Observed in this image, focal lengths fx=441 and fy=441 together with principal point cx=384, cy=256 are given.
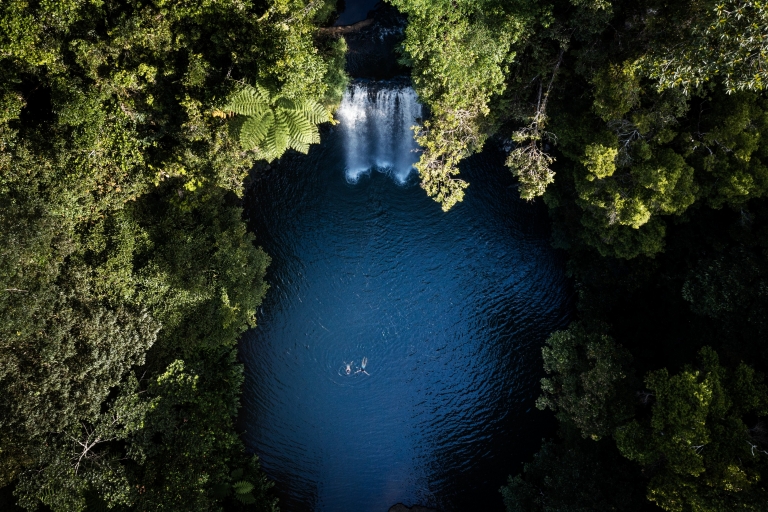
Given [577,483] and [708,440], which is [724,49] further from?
[577,483]

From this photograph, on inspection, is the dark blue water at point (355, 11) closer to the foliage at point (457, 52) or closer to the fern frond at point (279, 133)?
the foliage at point (457, 52)

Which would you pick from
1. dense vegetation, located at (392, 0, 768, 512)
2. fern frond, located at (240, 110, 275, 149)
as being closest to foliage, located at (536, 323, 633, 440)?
dense vegetation, located at (392, 0, 768, 512)

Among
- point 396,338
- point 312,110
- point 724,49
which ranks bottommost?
point 396,338

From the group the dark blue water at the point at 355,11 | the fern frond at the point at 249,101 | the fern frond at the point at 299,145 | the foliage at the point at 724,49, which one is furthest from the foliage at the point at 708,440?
the dark blue water at the point at 355,11

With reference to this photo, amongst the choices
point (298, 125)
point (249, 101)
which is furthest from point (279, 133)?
point (249, 101)

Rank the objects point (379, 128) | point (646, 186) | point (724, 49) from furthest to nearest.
A: 1. point (379, 128)
2. point (646, 186)
3. point (724, 49)

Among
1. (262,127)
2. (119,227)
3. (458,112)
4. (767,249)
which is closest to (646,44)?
(458,112)
